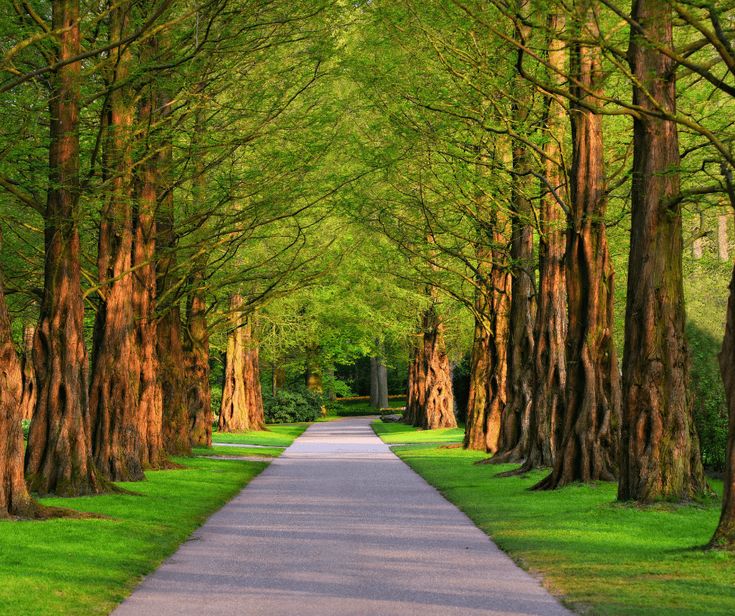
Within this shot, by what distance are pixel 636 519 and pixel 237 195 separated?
43.9 ft

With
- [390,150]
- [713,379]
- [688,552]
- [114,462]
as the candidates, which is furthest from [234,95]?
[688,552]

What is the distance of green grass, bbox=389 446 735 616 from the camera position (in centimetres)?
973

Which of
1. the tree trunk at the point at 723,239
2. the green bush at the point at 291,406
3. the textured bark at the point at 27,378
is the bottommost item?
the green bush at the point at 291,406

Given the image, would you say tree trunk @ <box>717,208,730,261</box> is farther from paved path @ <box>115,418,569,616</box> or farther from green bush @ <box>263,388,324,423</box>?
paved path @ <box>115,418,569,616</box>

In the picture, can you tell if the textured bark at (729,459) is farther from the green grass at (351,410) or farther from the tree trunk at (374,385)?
the green grass at (351,410)

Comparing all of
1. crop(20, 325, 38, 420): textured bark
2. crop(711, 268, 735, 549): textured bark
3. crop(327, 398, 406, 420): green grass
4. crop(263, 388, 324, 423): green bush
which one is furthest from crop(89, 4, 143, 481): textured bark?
crop(327, 398, 406, 420): green grass

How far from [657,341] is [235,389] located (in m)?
35.4

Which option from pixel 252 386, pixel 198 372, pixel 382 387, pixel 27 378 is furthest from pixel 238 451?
pixel 382 387

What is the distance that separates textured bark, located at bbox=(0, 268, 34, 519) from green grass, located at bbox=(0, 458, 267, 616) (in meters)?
0.50

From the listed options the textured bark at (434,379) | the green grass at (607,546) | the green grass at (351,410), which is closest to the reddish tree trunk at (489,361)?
the green grass at (607,546)

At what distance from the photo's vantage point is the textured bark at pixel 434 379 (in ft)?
168

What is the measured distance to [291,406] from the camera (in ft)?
225

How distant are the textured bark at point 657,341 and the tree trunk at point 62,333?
8.57 metres

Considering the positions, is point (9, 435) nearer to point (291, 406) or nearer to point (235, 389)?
point (235, 389)
